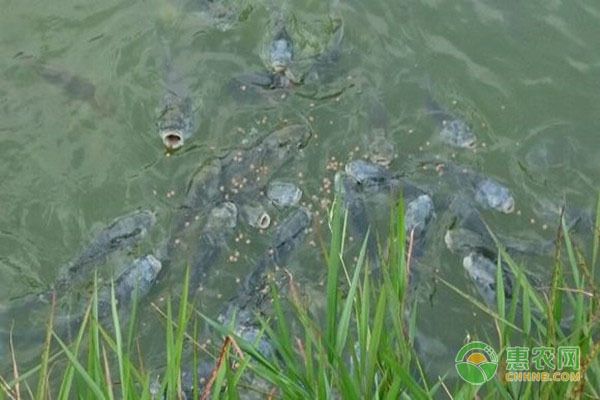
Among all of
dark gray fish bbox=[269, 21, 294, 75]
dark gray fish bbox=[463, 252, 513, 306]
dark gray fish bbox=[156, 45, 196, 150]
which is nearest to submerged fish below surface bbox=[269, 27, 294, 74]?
dark gray fish bbox=[269, 21, 294, 75]

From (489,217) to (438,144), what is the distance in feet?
1.85

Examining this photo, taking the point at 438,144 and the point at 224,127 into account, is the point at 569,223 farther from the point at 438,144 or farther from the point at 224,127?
the point at 224,127

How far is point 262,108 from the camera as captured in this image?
5.10m

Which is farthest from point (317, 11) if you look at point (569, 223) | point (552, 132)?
point (569, 223)

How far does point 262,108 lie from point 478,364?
2596mm

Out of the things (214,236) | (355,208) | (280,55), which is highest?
(280,55)

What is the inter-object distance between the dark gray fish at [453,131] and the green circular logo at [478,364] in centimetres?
208

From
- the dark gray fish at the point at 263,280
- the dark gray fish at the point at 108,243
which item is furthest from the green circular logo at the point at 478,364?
the dark gray fish at the point at 108,243

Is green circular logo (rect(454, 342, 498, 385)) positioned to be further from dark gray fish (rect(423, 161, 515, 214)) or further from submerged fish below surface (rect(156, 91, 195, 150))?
submerged fish below surface (rect(156, 91, 195, 150))

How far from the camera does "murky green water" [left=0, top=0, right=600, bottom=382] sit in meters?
4.71

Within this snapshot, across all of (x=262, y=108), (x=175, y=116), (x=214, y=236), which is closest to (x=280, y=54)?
(x=262, y=108)

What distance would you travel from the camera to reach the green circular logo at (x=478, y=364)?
9.36 ft

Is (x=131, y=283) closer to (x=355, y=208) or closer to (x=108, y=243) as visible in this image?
(x=108, y=243)

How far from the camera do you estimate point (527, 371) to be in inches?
112
